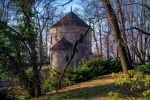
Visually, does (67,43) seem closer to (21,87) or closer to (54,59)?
(54,59)

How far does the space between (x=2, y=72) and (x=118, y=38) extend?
7.46m

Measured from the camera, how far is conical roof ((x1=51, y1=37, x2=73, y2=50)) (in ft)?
210

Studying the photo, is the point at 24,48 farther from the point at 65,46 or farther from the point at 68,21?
the point at 65,46

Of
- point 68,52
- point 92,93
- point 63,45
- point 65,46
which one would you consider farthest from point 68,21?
point 92,93

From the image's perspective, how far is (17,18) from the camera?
1011 inches

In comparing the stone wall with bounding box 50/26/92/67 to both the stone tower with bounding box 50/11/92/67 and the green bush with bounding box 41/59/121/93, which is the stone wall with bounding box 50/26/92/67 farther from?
the green bush with bounding box 41/59/121/93

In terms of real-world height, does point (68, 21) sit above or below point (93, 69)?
above

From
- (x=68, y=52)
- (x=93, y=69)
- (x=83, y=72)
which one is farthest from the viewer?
(x=68, y=52)

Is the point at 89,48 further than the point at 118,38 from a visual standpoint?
Yes

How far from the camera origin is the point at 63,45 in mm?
64438

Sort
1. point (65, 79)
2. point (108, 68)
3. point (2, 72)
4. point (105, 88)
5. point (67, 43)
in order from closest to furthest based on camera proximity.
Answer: point (105, 88)
point (2, 72)
point (65, 79)
point (108, 68)
point (67, 43)

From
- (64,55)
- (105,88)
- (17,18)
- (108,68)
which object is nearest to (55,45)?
(64,55)

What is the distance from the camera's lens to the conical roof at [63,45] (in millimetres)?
64156

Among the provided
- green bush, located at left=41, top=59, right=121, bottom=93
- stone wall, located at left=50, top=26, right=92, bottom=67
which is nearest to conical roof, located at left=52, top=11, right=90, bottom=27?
stone wall, located at left=50, top=26, right=92, bottom=67
